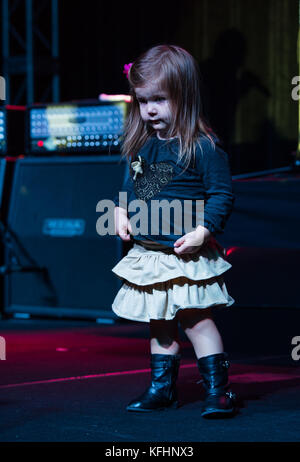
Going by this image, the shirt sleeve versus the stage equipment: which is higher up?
the stage equipment

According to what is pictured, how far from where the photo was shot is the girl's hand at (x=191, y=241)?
7.73 ft

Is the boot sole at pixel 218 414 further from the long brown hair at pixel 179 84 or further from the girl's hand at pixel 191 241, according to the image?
the long brown hair at pixel 179 84

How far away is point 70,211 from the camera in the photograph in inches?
201

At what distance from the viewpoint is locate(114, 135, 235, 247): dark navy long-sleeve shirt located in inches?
94.6

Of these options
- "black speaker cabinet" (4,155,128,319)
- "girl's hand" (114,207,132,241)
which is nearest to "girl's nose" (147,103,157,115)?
"girl's hand" (114,207,132,241)

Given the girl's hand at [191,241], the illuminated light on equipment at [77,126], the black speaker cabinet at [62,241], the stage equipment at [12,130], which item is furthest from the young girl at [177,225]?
the stage equipment at [12,130]

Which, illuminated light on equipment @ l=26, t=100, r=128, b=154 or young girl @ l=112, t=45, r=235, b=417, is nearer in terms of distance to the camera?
young girl @ l=112, t=45, r=235, b=417

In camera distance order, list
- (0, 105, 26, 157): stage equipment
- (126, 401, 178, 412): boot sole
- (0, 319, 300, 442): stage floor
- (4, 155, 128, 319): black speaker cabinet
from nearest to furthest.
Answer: (0, 319, 300, 442): stage floor, (126, 401, 178, 412): boot sole, (4, 155, 128, 319): black speaker cabinet, (0, 105, 26, 157): stage equipment

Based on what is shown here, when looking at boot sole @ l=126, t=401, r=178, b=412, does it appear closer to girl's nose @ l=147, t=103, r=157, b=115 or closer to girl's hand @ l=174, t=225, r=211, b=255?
girl's hand @ l=174, t=225, r=211, b=255

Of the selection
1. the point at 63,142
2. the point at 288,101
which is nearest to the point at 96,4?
the point at 288,101

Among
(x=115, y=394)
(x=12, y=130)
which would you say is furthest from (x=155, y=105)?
(x=12, y=130)

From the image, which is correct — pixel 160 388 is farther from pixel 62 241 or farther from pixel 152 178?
pixel 62 241

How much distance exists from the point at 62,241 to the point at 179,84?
9.23 feet
